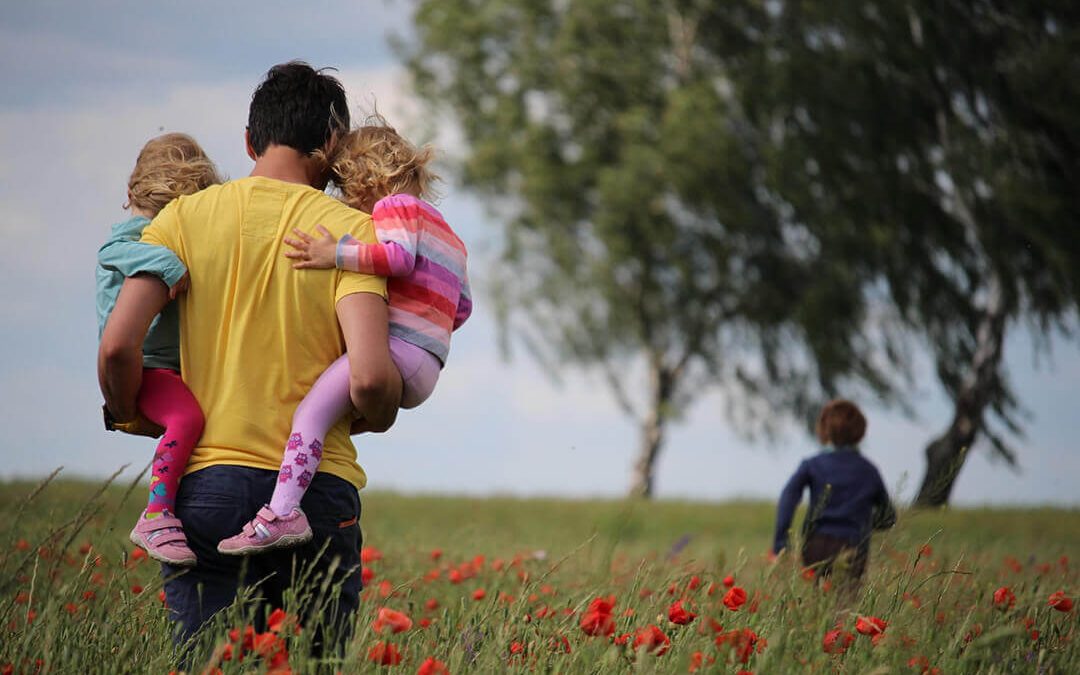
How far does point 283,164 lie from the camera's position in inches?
120

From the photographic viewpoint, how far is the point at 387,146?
124 inches

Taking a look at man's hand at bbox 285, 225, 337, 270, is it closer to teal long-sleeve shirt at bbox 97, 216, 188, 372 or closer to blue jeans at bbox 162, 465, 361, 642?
teal long-sleeve shirt at bbox 97, 216, 188, 372

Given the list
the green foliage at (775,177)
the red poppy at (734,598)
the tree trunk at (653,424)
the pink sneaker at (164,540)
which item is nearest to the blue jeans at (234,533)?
the pink sneaker at (164,540)

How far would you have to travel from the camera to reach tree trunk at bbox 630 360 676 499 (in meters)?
21.2

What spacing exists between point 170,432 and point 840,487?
460 centimetres

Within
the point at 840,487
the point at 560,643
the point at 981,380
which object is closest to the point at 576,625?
the point at 560,643

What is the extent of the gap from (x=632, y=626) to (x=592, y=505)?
1399cm

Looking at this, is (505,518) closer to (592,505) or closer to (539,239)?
(592,505)

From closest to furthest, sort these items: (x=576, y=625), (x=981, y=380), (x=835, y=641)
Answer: (x=835, y=641)
(x=576, y=625)
(x=981, y=380)

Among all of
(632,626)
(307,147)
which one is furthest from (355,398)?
(632,626)

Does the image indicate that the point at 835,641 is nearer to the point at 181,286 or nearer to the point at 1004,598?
the point at 1004,598

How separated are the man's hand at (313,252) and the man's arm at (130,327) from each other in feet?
1.11

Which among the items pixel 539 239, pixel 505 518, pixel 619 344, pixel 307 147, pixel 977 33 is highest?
pixel 977 33

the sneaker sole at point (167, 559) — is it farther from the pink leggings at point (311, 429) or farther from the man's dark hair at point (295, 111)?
the man's dark hair at point (295, 111)
